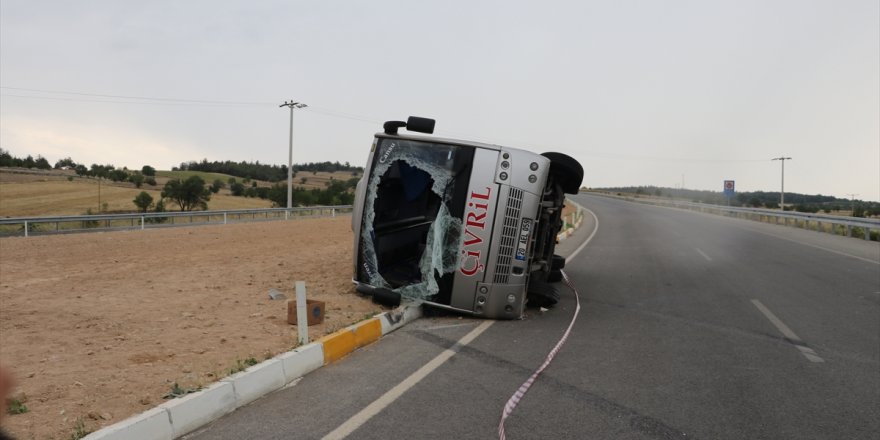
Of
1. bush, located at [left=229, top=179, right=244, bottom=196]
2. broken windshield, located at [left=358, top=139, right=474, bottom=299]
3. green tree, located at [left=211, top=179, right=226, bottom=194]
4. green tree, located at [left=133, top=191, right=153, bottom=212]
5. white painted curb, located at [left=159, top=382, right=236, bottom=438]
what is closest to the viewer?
white painted curb, located at [left=159, top=382, right=236, bottom=438]

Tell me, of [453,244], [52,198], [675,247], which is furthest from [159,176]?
A: [453,244]

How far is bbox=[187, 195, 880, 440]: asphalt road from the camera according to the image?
4277mm

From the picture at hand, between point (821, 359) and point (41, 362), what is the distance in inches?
304

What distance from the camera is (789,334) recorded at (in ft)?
23.7

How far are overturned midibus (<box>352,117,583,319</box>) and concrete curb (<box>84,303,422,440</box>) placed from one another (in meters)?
1.28

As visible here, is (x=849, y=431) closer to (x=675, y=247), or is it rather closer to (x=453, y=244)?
(x=453, y=244)

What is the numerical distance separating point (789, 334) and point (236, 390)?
21.0 feet

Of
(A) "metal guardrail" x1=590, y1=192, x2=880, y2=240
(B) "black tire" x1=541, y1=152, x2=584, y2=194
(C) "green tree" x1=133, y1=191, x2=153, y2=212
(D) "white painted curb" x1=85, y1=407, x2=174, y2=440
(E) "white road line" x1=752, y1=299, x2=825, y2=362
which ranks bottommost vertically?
(D) "white painted curb" x1=85, y1=407, x2=174, y2=440

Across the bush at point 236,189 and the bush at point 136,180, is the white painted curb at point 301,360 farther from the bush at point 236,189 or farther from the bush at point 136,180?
the bush at point 236,189

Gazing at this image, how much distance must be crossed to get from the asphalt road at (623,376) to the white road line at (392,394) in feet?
0.06

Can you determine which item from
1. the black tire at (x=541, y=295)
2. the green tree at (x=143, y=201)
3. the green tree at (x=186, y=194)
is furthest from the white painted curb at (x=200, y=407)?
the green tree at (x=186, y=194)

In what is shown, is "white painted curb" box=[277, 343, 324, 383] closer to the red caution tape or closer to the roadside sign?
the red caution tape

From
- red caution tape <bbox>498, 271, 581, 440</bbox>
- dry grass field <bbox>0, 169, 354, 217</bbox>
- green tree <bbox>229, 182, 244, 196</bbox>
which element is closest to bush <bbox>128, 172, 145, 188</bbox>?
dry grass field <bbox>0, 169, 354, 217</bbox>

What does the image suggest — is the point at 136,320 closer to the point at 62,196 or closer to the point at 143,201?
the point at 143,201
